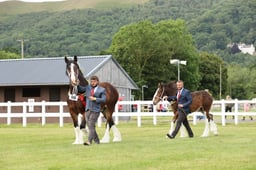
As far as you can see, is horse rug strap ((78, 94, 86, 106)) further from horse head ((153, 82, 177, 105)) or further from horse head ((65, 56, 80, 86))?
horse head ((153, 82, 177, 105))

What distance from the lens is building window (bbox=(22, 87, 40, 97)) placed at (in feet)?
129

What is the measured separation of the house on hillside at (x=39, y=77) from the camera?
125ft

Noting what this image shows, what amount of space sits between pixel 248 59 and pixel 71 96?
18464cm

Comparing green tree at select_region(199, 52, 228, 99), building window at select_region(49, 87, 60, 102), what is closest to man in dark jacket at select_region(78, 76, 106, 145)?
building window at select_region(49, 87, 60, 102)

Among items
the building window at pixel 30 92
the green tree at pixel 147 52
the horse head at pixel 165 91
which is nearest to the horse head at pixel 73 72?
the horse head at pixel 165 91

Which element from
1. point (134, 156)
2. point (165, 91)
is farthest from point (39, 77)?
point (134, 156)

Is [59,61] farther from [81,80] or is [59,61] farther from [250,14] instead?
[250,14]

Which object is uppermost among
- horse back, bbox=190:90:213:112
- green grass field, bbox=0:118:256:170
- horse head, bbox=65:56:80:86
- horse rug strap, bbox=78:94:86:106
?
horse head, bbox=65:56:80:86

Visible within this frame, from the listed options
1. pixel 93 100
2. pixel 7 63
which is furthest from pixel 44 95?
pixel 93 100

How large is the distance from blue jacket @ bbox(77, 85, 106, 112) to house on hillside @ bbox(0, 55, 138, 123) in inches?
872

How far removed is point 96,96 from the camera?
15.0m

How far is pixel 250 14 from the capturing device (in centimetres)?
19688

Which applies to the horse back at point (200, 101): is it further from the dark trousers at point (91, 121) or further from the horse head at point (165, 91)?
the dark trousers at point (91, 121)

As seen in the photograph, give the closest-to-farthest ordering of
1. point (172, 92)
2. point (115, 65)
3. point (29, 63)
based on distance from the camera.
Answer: point (172, 92)
point (29, 63)
point (115, 65)
